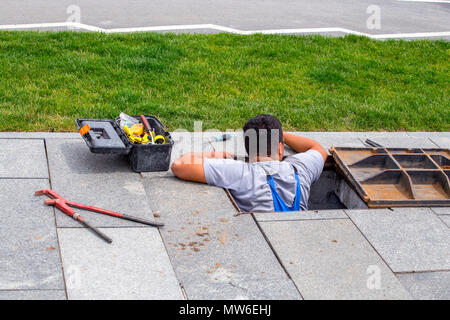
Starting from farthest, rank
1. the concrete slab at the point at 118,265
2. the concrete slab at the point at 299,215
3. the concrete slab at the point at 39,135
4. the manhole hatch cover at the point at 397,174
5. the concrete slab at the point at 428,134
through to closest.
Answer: the concrete slab at the point at 428,134 → the concrete slab at the point at 39,135 → the manhole hatch cover at the point at 397,174 → the concrete slab at the point at 299,215 → the concrete slab at the point at 118,265

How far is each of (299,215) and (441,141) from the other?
2.88 m

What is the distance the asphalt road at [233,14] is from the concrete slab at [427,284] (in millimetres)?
6866

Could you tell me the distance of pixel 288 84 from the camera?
8.02 m

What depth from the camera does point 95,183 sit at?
4934 millimetres

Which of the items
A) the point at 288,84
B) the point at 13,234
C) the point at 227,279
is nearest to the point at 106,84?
the point at 288,84

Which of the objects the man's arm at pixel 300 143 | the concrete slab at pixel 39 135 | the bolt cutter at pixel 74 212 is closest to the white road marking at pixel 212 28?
the concrete slab at pixel 39 135

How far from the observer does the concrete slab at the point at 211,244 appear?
12.5 ft

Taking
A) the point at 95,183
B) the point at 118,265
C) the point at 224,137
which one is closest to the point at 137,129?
the point at 95,183

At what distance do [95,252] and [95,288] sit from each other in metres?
0.41

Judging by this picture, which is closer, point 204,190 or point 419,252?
point 419,252

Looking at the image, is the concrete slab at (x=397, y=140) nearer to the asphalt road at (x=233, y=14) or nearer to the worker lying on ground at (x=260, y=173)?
the worker lying on ground at (x=260, y=173)

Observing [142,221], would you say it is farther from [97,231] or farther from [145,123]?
[145,123]

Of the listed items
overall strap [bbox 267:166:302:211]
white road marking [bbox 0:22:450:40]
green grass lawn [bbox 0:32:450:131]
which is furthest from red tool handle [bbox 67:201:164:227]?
white road marking [bbox 0:22:450:40]
